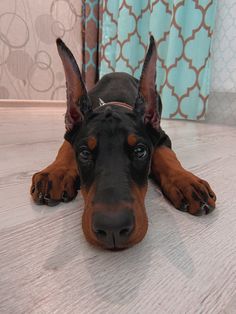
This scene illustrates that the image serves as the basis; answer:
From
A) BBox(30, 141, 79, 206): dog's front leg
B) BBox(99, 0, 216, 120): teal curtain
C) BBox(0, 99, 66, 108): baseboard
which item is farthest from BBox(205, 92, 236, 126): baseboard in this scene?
BBox(30, 141, 79, 206): dog's front leg

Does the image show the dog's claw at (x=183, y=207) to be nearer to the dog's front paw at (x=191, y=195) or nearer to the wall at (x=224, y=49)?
the dog's front paw at (x=191, y=195)

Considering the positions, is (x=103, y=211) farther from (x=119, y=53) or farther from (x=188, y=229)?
(x=119, y=53)

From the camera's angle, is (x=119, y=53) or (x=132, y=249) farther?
(x=119, y=53)

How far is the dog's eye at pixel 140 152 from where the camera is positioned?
37.4 inches

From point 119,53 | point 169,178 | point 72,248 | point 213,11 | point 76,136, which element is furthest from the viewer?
point 119,53

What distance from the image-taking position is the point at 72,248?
83 cm

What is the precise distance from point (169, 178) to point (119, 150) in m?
0.35

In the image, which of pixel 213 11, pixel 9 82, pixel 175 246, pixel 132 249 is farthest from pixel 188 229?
pixel 9 82

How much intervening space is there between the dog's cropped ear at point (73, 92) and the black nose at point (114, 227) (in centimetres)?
47

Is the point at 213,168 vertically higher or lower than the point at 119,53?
lower

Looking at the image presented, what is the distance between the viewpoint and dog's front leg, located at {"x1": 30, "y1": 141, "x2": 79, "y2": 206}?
110cm

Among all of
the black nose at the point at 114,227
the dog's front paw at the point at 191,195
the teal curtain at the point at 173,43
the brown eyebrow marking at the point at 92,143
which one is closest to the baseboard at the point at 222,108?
the teal curtain at the point at 173,43

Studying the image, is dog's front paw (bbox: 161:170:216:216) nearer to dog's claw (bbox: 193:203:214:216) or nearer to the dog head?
dog's claw (bbox: 193:203:214:216)

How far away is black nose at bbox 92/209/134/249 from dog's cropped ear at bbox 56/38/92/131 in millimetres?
469
